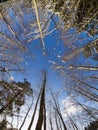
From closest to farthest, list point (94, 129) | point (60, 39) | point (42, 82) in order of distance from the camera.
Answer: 1. point (60, 39)
2. point (42, 82)
3. point (94, 129)

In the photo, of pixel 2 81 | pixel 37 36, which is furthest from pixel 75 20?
pixel 2 81

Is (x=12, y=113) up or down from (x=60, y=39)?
down

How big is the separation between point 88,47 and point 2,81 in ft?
15.3

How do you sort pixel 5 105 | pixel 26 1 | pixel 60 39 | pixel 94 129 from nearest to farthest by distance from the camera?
1. pixel 26 1
2. pixel 60 39
3. pixel 5 105
4. pixel 94 129

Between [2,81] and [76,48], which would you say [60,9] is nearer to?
[76,48]

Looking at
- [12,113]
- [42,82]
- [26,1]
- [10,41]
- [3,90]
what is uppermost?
[42,82]

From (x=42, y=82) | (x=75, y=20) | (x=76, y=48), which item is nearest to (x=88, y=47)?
(x=76, y=48)

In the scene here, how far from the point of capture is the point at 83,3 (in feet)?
33.5

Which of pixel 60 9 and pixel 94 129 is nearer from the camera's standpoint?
pixel 60 9

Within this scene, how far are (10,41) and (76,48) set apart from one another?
143 inches

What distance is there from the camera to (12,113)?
10867mm

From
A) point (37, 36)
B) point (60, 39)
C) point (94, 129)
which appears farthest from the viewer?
point (94, 129)

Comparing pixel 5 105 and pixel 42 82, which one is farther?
pixel 42 82

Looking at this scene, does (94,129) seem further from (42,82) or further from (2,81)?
(2,81)
